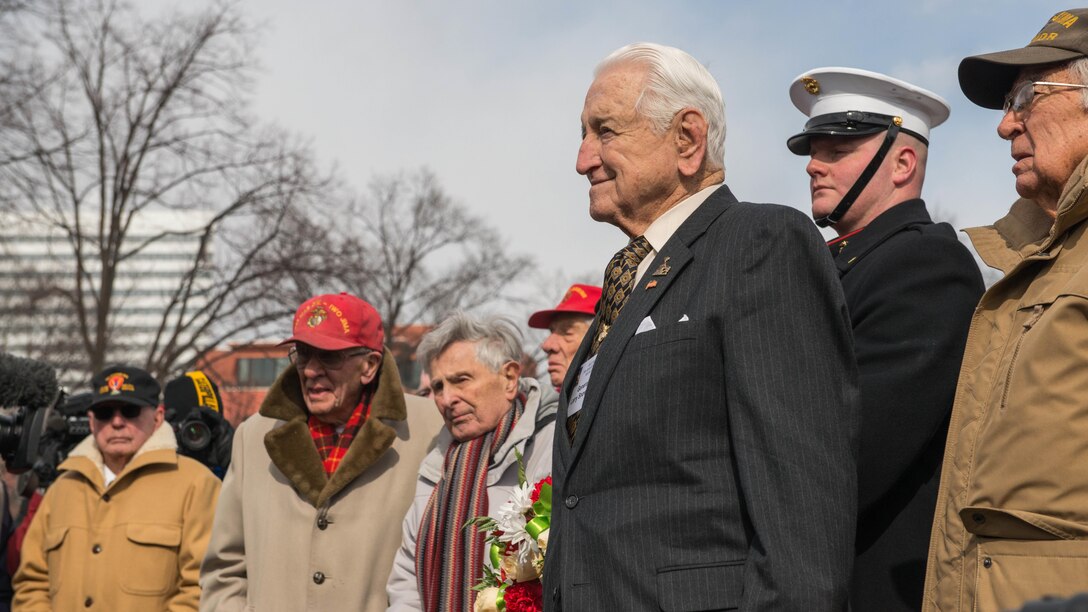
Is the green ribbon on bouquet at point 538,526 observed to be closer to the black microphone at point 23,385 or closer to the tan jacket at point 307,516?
the tan jacket at point 307,516

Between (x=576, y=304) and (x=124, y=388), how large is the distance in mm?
2390

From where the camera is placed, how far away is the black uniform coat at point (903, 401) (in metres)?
3.15

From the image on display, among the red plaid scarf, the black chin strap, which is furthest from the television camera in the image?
the black chin strap

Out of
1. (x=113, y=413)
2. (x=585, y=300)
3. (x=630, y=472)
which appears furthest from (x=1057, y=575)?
(x=113, y=413)

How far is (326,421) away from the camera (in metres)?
5.36

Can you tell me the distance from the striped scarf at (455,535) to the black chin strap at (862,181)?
1.62 meters

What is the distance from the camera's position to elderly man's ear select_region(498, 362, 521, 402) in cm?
513

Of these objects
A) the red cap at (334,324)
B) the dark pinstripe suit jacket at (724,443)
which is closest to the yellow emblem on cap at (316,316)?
the red cap at (334,324)

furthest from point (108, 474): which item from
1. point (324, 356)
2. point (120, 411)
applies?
point (324, 356)

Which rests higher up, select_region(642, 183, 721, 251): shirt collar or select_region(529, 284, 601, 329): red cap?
select_region(529, 284, 601, 329): red cap

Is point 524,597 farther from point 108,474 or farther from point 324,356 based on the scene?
point 108,474

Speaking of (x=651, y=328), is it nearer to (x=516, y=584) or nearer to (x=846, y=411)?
(x=846, y=411)

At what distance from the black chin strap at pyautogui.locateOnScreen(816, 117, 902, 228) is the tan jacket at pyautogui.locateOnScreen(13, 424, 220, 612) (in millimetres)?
3603

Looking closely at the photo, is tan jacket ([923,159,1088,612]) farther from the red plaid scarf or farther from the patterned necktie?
the red plaid scarf
